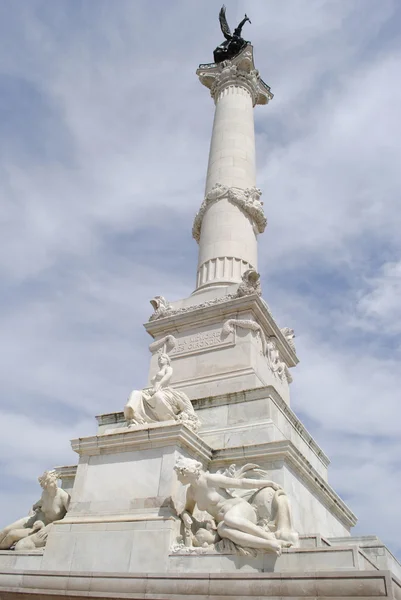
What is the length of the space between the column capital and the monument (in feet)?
37.2

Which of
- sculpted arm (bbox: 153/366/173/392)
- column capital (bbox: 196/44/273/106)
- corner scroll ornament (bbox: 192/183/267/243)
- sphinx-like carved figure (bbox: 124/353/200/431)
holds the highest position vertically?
column capital (bbox: 196/44/273/106)

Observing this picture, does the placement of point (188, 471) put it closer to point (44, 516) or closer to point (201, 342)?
point (44, 516)

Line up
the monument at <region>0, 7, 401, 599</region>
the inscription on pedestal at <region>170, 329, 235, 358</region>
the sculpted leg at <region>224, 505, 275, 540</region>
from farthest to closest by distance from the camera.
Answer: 1. the inscription on pedestal at <region>170, 329, 235, 358</region>
2. the sculpted leg at <region>224, 505, 275, 540</region>
3. the monument at <region>0, 7, 401, 599</region>

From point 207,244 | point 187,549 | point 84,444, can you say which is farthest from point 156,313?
point 187,549

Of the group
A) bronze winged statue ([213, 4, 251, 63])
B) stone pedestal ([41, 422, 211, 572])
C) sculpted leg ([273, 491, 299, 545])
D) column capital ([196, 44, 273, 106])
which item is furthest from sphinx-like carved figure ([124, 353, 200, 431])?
→ bronze winged statue ([213, 4, 251, 63])

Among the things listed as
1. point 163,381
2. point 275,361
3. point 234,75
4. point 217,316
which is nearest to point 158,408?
point 163,381

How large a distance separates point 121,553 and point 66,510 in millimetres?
2801

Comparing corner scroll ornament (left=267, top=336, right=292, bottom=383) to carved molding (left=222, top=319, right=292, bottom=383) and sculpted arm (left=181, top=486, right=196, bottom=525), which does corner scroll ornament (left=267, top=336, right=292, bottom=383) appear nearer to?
carved molding (left=222, top=319, right=292, bottom=383)

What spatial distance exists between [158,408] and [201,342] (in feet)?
15.8

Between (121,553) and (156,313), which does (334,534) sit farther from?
(156,313)

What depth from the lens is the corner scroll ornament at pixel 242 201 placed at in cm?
2184

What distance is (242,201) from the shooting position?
21750mm

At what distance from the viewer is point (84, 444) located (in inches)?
502

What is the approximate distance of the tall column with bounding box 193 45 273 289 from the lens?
20.7m
